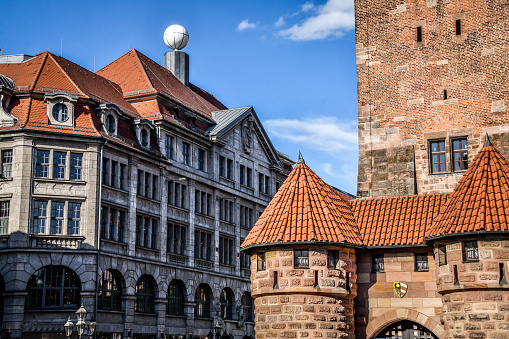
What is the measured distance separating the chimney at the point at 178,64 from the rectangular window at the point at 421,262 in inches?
1621

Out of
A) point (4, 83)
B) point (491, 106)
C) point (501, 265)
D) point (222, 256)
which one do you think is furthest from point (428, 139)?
point (222, 256)

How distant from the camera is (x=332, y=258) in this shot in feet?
82.5

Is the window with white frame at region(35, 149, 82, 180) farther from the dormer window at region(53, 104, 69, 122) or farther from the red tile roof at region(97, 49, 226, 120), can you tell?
the red tile roof at region(97, 49, 226, 120)

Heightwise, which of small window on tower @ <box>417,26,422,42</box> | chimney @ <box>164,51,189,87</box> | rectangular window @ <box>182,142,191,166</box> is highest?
chimney @ <box>164,51,189,87</box>

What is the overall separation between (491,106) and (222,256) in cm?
3536

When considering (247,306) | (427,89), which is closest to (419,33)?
(427,89)

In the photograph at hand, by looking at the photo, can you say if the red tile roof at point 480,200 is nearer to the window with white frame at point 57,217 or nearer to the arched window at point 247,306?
the window with white frame at point 57,217

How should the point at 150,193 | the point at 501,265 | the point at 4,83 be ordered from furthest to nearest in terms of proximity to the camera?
1. the point at 150,193
2. the point at 4,83
3. the point at 501,265

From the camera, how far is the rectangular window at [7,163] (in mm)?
45781

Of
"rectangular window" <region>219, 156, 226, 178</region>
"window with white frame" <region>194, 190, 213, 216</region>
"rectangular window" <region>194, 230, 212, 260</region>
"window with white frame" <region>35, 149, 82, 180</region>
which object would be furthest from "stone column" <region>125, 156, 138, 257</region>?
"rectangular window" <region>219, 156, 226, 178</region>

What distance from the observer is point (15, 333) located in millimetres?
43094

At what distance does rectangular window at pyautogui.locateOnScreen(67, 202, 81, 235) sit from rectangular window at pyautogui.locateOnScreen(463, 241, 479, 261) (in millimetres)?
27343

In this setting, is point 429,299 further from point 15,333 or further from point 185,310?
point 185,310

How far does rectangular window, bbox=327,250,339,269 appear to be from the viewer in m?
25.0
